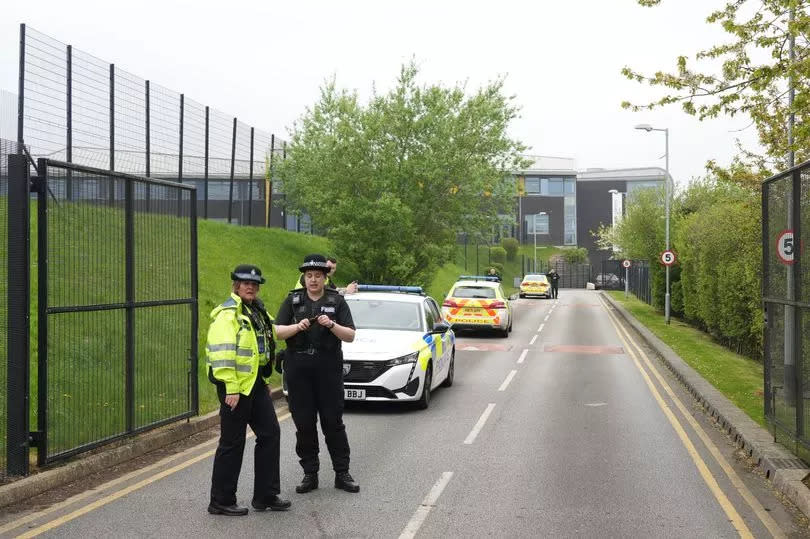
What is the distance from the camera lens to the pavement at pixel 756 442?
24.4 feet

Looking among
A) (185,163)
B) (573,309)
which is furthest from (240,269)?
(573,309)

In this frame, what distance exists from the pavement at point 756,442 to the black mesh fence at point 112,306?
241 inches

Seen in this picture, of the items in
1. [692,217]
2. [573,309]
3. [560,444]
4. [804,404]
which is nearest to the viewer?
[804,404]

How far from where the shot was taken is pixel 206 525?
634 cm

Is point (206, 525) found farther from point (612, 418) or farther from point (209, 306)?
point (209, 306)

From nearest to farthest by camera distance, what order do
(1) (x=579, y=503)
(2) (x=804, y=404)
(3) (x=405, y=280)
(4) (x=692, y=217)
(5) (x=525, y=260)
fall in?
(1) (x=579, y=503) < (2) (x=804, y=404) < (3) (x=405, y=280) < (4) (x=692, y=217) < (5) (x=525, y=260)

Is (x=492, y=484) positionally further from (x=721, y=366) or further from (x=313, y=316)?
(x=721, y=366)

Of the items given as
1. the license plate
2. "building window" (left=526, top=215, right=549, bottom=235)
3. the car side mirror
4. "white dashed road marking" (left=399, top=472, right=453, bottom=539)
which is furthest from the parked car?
"building window" (left=526, top=215, right=549, bottom=235)

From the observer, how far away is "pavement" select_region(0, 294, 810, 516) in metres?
7.11

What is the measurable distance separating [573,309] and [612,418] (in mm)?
30848

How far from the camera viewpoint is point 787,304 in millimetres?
8805

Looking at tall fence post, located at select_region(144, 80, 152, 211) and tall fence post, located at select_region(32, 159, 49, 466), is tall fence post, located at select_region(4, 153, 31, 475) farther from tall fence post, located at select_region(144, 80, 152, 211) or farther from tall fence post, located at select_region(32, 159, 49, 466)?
tall fence post, located at select_region(144, 80, 152, 211)

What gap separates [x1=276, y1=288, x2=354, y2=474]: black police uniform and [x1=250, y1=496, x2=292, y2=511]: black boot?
61 cm

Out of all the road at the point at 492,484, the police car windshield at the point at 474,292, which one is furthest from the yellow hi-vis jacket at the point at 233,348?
the police car windshield at the point at 474,292
